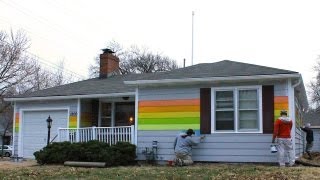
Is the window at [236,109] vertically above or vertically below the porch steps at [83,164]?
above

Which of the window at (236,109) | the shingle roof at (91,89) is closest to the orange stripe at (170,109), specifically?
the window at (236,109)

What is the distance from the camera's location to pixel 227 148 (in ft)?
51.8

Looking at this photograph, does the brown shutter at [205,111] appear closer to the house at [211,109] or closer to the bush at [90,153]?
the house at [211,109]

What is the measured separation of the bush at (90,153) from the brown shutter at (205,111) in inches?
101

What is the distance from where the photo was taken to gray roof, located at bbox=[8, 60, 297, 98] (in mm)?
15945

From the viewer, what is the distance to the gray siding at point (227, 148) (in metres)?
15.4

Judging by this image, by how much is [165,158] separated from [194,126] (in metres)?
1.53

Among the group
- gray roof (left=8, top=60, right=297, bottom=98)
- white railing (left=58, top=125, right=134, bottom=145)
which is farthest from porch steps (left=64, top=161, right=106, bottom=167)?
gray roof (left=8, top=60, right=297, bottom=98)

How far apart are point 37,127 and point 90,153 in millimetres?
5878

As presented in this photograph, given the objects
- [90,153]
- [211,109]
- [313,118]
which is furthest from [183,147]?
[313,118]

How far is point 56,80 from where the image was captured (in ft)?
183

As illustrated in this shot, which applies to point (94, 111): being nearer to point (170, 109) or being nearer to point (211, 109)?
point (170, 109)

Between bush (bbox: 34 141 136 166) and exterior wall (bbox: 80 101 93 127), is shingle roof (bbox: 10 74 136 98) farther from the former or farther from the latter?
bush (bbox: 34 141 136 166)

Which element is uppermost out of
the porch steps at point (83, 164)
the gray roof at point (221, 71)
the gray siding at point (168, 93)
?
the gray roof at point (221, 71)
